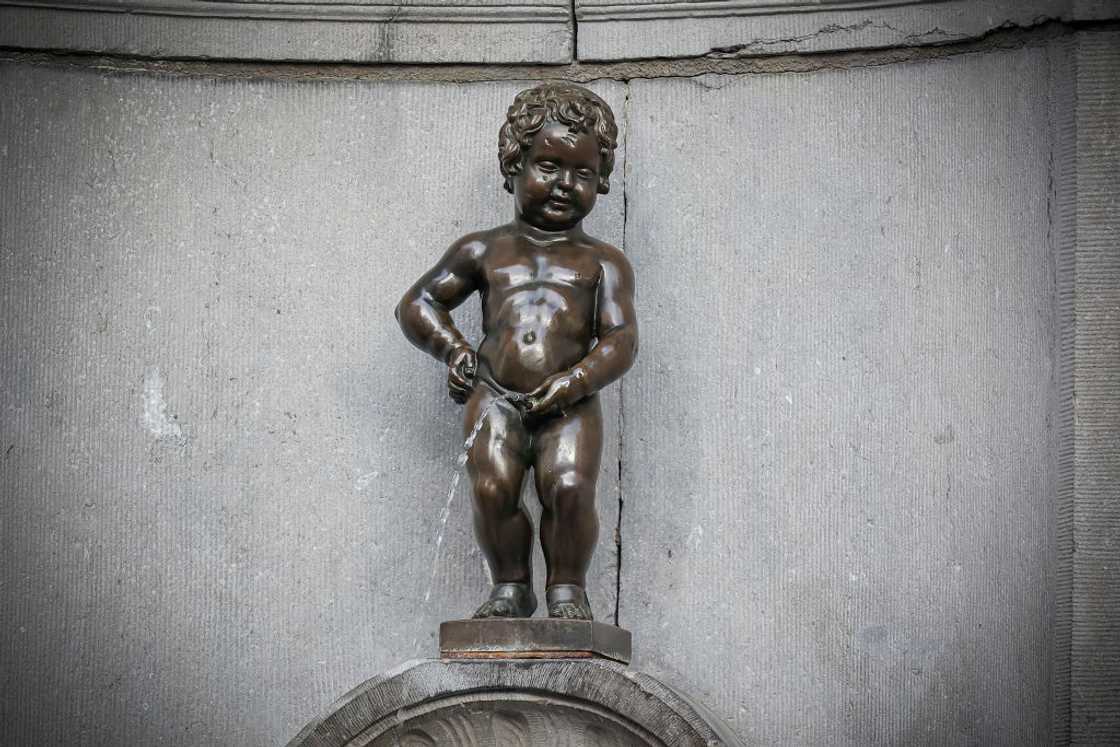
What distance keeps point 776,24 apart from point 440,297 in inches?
36.2

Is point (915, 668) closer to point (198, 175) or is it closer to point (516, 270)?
point (516, 270)

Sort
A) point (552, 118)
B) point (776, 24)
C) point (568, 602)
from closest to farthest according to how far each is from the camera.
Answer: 1. point (568, 602)
2. point (552, 118)
3. point (776, 24)

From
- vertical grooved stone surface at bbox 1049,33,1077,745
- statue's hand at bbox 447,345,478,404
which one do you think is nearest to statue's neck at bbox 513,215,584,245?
statue's hand at bbox 447,345,478,404

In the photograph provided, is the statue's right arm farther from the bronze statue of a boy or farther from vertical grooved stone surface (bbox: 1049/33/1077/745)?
vertical grooved stone surface (bbox: 1049/33/1077/745)

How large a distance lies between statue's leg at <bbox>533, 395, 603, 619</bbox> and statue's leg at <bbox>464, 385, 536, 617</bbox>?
35 mm

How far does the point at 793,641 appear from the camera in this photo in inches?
120

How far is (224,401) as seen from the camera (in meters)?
3.21

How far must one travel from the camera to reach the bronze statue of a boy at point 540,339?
8.87ft

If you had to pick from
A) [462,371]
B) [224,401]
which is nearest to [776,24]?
[462,371]

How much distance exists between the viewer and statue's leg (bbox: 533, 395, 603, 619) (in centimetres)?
270

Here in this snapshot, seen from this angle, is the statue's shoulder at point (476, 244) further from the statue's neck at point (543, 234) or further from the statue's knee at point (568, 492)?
the statue's knee at point (568, 492)

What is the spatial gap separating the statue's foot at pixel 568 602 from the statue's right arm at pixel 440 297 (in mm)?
426

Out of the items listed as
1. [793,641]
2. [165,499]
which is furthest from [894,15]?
[165,499]

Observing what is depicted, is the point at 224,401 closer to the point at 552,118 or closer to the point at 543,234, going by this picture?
the point at 543,234
